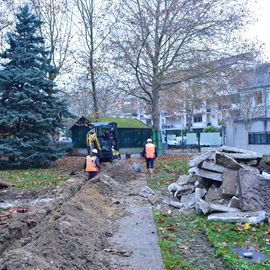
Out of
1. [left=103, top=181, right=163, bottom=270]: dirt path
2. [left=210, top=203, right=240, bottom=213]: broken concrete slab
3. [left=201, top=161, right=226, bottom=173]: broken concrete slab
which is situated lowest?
[left=103, top=181, right=163, bottom=270]: dirt path

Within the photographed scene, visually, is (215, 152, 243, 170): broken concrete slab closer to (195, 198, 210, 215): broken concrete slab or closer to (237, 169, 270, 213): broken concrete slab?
(237, 169, 270, 213): broken concrete slab

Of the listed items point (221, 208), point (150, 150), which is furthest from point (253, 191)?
point (150, 150)

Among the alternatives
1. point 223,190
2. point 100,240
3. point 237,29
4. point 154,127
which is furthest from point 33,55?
point 100,240

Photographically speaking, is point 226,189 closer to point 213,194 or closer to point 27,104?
point 213,194

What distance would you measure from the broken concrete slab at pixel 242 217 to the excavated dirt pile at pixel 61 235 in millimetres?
A: 2524

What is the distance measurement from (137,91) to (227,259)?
931 inches

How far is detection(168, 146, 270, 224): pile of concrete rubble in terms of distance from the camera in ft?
29.7

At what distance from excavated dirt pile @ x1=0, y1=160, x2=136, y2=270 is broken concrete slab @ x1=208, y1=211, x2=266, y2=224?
99.4 inches

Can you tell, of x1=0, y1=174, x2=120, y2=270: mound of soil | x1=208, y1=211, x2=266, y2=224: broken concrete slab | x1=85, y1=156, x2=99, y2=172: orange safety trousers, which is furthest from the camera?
x1=85, y1=156, x2=99, y2=172: orange safety trousers

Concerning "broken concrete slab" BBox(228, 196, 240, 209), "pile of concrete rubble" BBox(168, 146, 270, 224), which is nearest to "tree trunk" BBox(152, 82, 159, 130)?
"pile of concrete rubble" BBox(168, 146, 270, 224)

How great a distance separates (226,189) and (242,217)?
68.9 inches

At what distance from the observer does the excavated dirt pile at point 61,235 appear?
16.8 feet

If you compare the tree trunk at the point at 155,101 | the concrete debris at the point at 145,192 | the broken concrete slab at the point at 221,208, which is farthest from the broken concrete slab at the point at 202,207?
the tree trunk at the point at 155,101

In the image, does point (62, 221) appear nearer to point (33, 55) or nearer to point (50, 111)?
point (50, 111)
